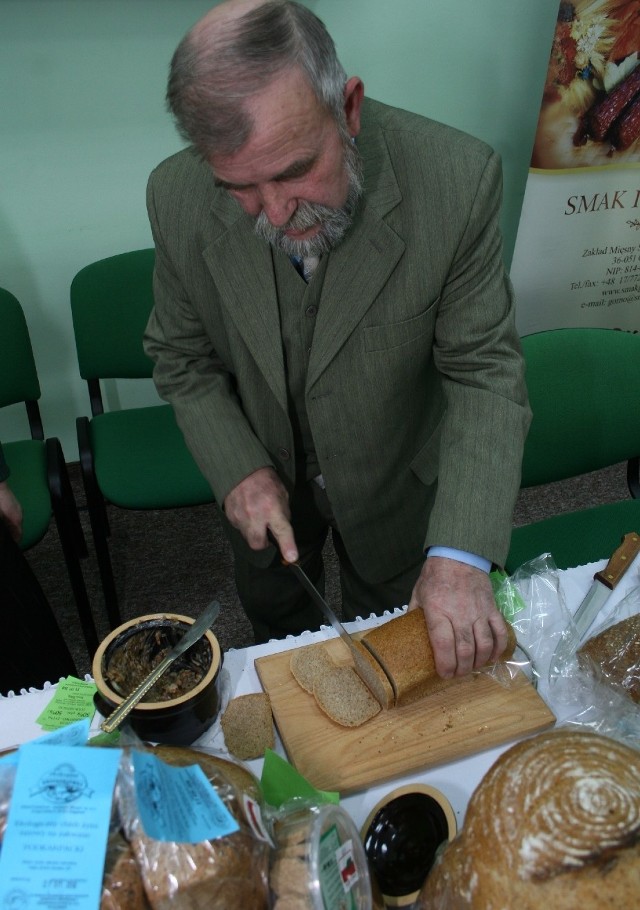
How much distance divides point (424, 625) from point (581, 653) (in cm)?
29

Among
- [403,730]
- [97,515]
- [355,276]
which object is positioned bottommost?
[97,515]

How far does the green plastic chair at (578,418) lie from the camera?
1898mm

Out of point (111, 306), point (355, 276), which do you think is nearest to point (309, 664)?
point (355, 276)

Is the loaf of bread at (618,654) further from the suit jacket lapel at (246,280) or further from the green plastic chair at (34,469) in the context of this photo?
the green plastic chair at (34,469)

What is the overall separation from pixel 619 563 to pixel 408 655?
0.53 meters

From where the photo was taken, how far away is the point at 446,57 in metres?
2.64

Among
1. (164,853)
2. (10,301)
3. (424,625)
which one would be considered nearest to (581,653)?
(424,625)

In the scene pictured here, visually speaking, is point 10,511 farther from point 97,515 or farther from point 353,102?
point 353,102

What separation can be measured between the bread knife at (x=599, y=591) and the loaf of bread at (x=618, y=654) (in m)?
0.03

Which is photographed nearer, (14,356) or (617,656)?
(617,656)

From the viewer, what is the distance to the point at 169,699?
101 cm

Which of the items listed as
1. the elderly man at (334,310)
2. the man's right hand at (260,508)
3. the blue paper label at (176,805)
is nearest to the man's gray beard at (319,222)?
the elderly man at (334,310)

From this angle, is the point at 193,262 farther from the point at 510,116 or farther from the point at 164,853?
the point at 510,116

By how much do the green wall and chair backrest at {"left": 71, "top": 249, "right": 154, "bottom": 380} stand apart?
0.30 meters
